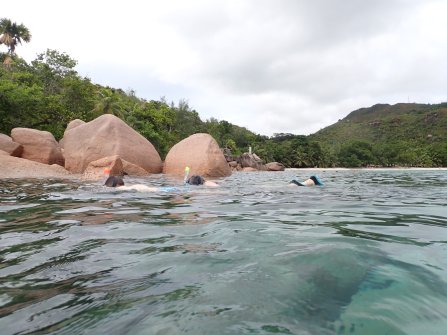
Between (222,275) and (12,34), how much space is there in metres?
44.5

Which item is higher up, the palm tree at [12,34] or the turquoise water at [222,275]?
the palm tree at [12,34]

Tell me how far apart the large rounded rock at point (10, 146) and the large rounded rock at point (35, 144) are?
347 mm

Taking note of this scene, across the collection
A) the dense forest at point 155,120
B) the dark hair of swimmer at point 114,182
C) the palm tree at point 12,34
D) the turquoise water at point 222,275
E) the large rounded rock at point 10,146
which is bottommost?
the turquoise water at point 222,275

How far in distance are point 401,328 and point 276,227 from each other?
1.90 metres

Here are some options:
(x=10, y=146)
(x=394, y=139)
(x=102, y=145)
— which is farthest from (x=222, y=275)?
(x=394, y=139)

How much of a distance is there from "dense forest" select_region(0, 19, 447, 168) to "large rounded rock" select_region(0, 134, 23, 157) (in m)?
3.99

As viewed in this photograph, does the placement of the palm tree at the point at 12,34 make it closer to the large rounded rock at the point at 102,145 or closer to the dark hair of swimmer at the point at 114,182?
the large rounded rock at the point at 102,145

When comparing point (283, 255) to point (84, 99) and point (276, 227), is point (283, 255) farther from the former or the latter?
point (84, 99)

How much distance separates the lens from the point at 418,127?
73375mm

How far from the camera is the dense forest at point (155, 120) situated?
16.9 meters

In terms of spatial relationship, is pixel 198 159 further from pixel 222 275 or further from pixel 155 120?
pixel 155 120

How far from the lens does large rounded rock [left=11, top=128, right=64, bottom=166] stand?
12.3 m

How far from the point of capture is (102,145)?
12.2 m

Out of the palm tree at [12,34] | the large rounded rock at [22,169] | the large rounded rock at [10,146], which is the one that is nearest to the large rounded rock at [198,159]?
the large rounded rock at [22,169]
